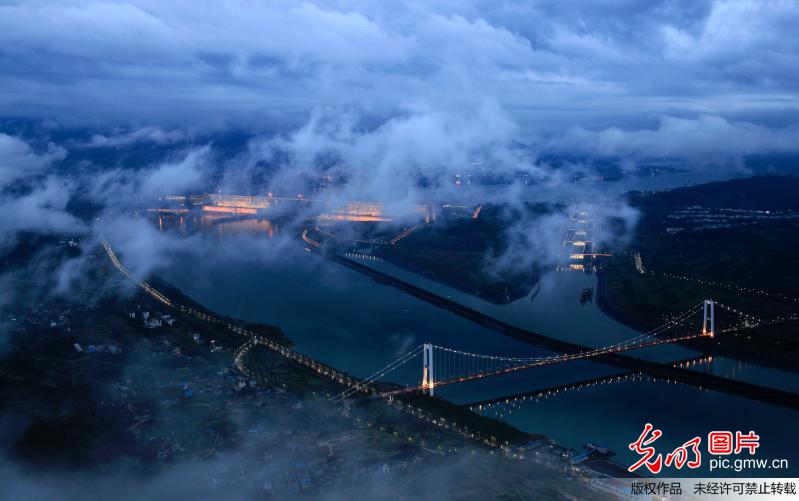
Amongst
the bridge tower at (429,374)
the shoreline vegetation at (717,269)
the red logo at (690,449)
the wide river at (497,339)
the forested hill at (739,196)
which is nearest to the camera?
the red logo at (690,449)

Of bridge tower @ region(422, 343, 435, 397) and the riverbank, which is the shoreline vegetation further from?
bridge tower @ region(422, 343, 435, 397)

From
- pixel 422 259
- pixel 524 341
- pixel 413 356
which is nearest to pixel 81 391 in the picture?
pixel 413 356

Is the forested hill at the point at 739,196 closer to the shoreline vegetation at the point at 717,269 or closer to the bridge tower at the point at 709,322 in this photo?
the shoreline vegetation at the point at 717,269

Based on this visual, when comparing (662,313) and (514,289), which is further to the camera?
(514,289)

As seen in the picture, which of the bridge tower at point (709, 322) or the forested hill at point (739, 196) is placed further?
the forested hill at point (739, 196)

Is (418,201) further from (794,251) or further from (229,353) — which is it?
(229,353)

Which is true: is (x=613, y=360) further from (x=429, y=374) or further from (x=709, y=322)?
(x=429, y=374)

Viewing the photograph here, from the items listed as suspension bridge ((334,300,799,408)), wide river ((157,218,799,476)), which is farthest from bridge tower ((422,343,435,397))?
wide river ((157,218,799,476))

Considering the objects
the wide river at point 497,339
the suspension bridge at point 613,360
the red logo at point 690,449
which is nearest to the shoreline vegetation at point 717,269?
the suspension bridge at point 613,360
